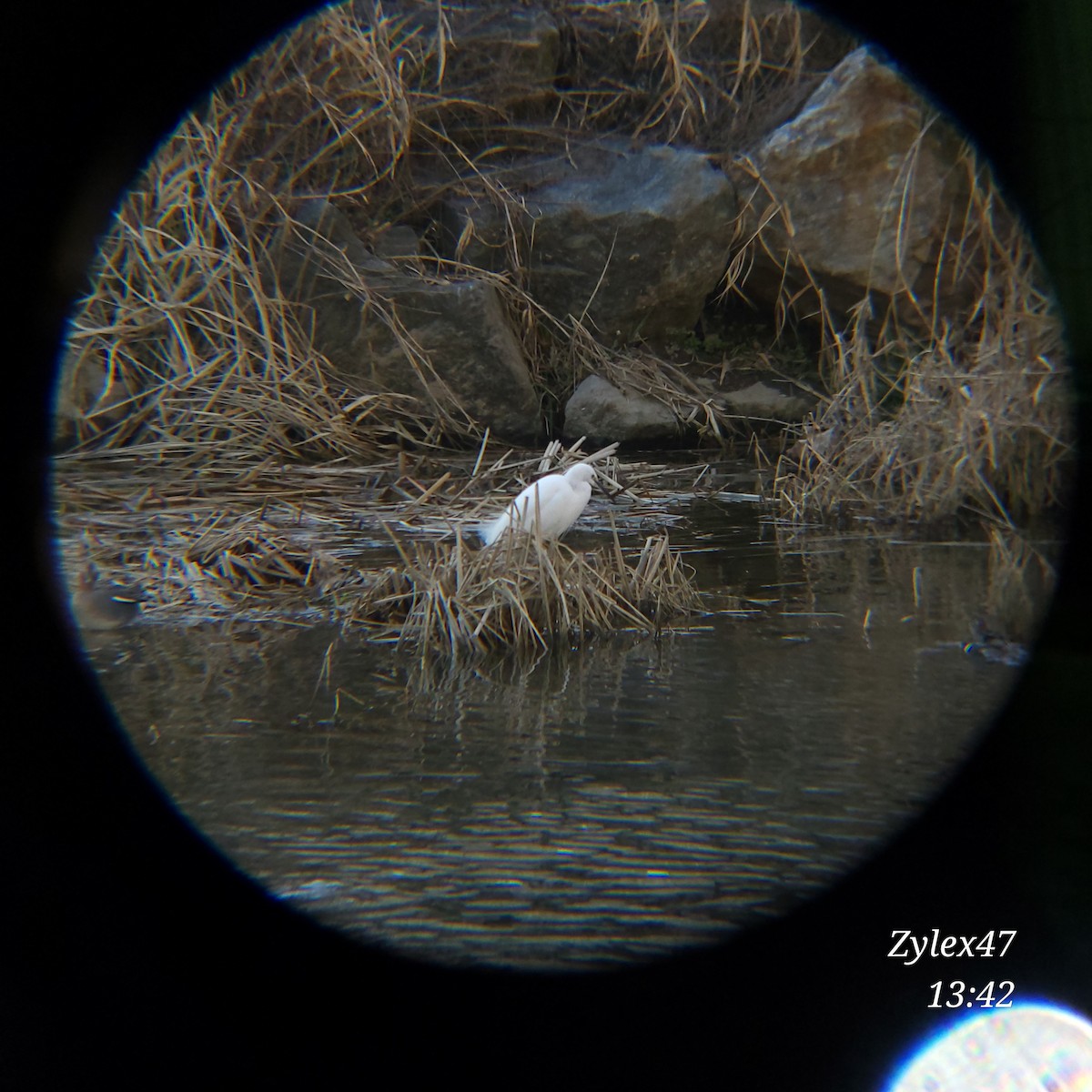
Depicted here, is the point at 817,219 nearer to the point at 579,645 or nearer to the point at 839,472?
the point at 839,472

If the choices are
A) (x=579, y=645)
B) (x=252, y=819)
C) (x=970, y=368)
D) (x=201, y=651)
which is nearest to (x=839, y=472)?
(x=970, y=368)

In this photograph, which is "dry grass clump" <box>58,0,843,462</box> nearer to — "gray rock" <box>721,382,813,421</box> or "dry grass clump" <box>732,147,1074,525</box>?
"gray rock" <box>721,382,813,421</box>

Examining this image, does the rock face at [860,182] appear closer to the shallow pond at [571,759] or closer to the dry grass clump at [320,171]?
the dry grass clump at [320,171]

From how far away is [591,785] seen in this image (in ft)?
7.45

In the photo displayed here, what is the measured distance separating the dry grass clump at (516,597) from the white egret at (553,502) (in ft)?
0.92

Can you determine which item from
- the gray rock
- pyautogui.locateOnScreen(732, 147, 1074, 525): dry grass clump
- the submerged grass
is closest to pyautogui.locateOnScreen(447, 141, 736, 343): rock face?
the submerged grass

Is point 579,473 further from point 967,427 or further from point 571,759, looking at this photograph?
point 571,759

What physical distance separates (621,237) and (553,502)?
Answer: 3.25 meters

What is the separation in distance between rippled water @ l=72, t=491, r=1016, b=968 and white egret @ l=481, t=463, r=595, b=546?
624 millimetres

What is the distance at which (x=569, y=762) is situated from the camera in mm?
2391

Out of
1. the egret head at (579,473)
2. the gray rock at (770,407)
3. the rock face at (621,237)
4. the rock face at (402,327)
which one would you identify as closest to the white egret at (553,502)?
the egret head at (579,473)

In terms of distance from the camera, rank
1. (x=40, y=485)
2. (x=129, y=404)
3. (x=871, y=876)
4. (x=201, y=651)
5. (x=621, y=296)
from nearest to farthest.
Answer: (x=871, y=876) < (x=201, y=651) < (x=40, y=485) < (x=129, y=404) < (x=621, y=296)

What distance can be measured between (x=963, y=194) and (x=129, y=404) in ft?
14.8

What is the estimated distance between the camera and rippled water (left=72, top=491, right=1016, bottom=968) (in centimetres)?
187
